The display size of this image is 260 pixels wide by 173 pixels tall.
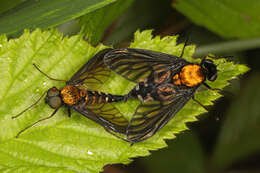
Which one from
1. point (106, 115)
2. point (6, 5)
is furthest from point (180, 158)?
point (6, 5)

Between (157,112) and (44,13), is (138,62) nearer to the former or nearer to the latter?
(157,112)

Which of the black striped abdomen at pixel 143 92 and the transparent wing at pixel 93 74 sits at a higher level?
the transparent wing at pixel 93 74

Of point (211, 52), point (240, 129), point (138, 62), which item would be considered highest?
point (211, 52)

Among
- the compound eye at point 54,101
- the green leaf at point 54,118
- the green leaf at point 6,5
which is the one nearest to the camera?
the green leaf at point 54,118

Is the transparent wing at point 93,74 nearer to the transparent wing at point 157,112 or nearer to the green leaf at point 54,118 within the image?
the green leaf at point 54,118

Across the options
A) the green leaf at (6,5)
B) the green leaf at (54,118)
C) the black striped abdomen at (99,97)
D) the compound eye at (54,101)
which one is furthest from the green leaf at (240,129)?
the green leaf at (6,5)

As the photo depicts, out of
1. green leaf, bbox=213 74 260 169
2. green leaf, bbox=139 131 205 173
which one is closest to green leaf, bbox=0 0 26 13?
green leaf, bbox=139 131 205 173

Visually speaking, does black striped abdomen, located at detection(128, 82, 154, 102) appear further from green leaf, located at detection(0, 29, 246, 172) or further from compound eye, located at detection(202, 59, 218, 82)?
compound eye, located at detection(202, 59, 218, 82)

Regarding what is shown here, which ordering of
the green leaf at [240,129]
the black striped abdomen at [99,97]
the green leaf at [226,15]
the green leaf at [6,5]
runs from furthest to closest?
the green leaf at [240,129]
the green leaf at [226,15]
the green leaf at [6,5]
the black striped abdomen at [99,97]
